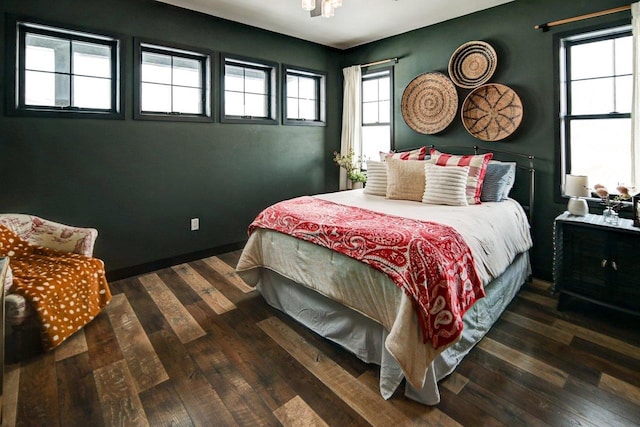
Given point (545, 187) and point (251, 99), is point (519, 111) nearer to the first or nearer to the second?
point (545, 187)

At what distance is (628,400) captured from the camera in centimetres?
171

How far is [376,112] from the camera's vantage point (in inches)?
185

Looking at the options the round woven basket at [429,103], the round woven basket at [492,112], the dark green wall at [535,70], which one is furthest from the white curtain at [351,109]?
the round woven basket at [492,112]

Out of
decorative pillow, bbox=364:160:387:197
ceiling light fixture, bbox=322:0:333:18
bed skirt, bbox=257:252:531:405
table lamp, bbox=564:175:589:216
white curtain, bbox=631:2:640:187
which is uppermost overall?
ceiling light fixture, bbox=322:0:333:18

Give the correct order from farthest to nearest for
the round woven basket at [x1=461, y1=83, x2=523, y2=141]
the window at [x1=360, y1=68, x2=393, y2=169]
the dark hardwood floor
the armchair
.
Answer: the window at [x1=360, y1=68, x2=393, y2=169] → the round woven basket at [x1=461, y1=83, x2=523, y2=141] → the armchair → the dark hardwood floor

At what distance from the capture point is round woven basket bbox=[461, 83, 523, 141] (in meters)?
3.28

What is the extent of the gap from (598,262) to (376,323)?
1.76 metres

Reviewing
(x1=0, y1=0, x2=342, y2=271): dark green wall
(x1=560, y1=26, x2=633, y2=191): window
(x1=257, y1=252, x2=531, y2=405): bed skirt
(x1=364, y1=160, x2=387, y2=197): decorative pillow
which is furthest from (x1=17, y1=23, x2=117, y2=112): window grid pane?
(x1=560, y1=26, x2=633, y2=191): window

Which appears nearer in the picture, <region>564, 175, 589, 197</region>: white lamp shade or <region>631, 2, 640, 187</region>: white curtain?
<region>631, 2, 640, 187</region>: white curtain

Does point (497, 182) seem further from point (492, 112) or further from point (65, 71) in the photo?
point (65, 71)

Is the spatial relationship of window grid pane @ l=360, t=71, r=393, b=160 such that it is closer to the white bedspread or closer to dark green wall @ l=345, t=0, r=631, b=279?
dark green wall @ l=345, t=0, r=631, b=279

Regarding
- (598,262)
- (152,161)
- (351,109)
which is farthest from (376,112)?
(598,262)

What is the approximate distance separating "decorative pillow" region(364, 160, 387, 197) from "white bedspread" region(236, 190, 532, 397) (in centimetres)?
23

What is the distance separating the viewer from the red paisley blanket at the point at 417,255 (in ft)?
5.49
